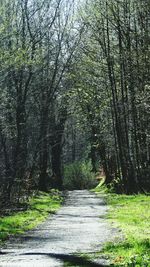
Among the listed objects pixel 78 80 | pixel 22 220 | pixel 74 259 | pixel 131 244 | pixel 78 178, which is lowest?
pixel 74 259

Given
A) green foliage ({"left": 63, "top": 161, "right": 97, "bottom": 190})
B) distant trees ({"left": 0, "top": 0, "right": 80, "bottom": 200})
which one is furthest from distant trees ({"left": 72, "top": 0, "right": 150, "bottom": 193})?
green foliage ({"left": 63, "top": 161, "right": 97, "bottom": 190})

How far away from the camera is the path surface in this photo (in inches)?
493

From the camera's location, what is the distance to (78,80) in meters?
49.0

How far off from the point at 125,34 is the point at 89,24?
583 cm

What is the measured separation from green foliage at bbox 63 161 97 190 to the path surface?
4213 centimetres

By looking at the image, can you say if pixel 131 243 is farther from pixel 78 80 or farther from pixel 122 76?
pixel 78 80

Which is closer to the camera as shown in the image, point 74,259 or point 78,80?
point 74,259

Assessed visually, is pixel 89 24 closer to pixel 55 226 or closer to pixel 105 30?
pixel 105 30

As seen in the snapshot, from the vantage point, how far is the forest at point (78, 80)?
102ft

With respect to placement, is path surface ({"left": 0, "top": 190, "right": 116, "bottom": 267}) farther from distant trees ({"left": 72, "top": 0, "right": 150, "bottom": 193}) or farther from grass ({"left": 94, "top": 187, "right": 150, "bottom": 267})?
distant trees ({"left": 72, "top": 0, "right": 150, "bottom": 193})

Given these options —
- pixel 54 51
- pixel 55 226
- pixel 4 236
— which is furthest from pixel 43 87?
pixel 4 236

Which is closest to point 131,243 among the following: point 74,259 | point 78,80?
point 74,259

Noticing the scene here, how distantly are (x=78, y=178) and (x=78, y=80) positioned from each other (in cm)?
2027

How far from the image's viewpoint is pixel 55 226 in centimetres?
2041
